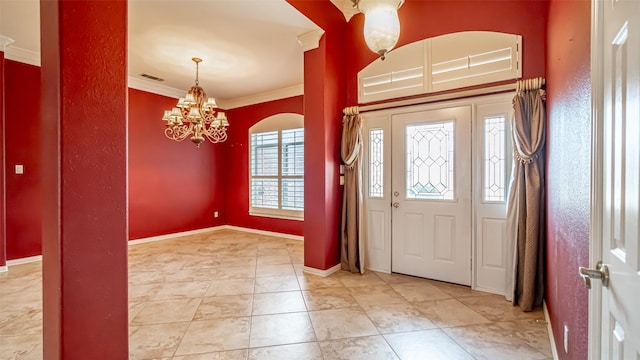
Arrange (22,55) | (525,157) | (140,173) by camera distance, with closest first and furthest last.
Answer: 1. (525,157)
2. (22,55)
3. (140,173)

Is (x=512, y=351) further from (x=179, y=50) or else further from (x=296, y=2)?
(x=179, y=50)

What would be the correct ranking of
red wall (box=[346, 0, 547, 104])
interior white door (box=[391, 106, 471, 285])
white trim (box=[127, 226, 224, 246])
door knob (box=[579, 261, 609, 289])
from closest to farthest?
1. door knob (box=[579, 261, 609, 289])
2. red wall (box=[346, 0, 547, 104])
3. interior white door (box=[391, 106, 471, 285])
4. white trim (box=[127, 226, 224, 246])

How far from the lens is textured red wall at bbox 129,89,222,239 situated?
5.21 meters

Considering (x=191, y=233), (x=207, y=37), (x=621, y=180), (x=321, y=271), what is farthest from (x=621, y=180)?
(x=191, y=233)

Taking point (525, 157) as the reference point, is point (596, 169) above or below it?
below

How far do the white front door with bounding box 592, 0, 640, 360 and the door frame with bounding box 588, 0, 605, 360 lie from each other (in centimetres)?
3

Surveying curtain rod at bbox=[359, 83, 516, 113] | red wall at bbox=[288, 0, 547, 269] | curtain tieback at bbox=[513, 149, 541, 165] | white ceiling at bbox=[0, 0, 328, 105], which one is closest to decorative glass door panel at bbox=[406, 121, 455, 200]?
curtain rod at bbox=[359, 83, 516, 113]

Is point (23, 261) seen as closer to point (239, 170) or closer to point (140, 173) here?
point (140, 173)

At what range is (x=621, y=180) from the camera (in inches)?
33.4

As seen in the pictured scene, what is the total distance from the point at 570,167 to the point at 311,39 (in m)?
3.01

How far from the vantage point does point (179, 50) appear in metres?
3.95

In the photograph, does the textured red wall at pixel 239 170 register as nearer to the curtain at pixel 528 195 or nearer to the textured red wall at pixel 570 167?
the curtain at pixel 528 195

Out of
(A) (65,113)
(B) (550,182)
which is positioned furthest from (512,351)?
(A) (65,113)

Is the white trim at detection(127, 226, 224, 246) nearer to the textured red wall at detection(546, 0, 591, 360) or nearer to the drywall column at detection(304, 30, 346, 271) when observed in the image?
the drywall column at detection(304, 30, 346, 271)
